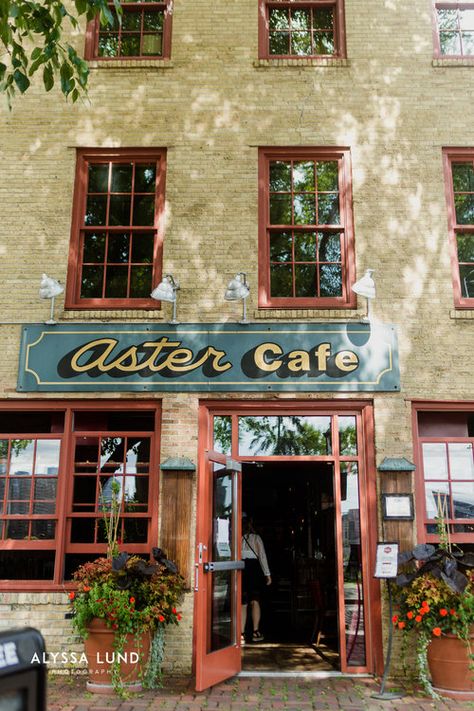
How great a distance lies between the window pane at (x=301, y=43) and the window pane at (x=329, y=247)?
269 cm

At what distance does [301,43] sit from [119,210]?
349cm

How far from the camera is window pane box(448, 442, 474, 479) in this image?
8.22 m

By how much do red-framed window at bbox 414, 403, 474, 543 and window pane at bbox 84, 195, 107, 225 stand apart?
4690mm

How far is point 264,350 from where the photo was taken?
8.27 metres

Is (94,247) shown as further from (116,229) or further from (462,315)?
(462,315)

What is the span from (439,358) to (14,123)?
630 centimetres

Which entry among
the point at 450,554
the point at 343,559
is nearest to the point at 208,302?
the point at 343,559

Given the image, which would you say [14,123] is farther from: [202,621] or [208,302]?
[202,621]

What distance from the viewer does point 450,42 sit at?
Result: 9.48 metres

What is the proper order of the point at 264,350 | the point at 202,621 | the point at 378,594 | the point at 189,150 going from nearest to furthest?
the point at 202,621, the point at 378,594, the point at 264,350, the point at 189,150

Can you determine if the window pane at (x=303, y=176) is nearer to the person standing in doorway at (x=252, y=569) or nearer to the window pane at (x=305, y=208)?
the window pane at (x=305, y=208)

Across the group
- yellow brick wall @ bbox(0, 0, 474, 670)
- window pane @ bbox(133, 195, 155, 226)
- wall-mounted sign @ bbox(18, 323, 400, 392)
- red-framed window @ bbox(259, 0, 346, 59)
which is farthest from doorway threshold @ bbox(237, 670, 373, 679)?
red-framed window @ bbox(259, 0, 346, 59)

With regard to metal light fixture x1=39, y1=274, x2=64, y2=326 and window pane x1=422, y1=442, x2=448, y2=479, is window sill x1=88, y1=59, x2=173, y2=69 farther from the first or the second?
window pane x1=422, y1=442, x2=448, y2=479

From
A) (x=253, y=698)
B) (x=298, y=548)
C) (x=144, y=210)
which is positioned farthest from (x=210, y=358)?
(x=298, y=548)
